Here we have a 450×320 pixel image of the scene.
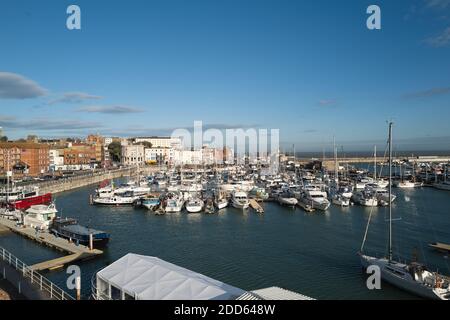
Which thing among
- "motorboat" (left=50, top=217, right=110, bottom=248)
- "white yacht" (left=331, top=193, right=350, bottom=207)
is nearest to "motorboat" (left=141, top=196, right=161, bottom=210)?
"motorboat" (left=50, top=217, right=110, bottom=248)

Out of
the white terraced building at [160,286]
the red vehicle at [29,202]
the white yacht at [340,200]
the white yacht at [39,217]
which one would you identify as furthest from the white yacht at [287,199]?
the white terraced building at [160,286]

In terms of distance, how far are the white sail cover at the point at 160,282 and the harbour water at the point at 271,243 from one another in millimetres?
4080

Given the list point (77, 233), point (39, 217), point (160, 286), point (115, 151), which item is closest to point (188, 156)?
point (115, 151)

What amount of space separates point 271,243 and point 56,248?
10.7 metres

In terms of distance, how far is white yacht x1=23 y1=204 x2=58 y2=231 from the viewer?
75.0 ft

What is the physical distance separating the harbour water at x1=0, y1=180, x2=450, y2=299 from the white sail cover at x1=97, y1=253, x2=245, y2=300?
13.4ft

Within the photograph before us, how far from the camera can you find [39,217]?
23.3 meters

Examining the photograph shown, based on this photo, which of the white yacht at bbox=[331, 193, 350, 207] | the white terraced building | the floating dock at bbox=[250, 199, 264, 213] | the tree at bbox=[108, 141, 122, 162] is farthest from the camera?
the tree at bbox=[108, 141, 122, 162]

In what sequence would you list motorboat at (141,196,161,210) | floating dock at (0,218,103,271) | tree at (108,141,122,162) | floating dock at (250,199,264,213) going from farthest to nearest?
tree at (108,141,122,162)
motorboat at (141,196,161,210)
floating dock at (250,199,264,213)
floating dock at (0,218,103,271)

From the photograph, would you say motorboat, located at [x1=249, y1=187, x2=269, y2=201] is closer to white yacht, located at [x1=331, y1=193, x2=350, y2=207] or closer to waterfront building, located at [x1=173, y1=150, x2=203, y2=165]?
white yacht, located at [x1=331, y1=193, x2=350, y2=207]

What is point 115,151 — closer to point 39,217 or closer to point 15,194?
point 15,194
